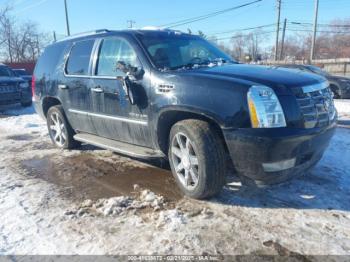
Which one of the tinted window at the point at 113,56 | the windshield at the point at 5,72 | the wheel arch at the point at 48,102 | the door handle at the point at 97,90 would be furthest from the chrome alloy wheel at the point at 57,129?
the windshield at the point at 5,72

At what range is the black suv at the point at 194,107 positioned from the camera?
3.37 meters

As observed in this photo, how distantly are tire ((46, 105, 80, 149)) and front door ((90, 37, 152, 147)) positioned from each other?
1.14 metres

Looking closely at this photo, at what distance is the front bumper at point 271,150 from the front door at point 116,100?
4.39 ft

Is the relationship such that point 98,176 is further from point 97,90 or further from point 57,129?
point 57,129

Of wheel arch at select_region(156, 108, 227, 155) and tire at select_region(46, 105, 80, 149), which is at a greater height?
wheel arch at select_region(156, 108, 227, 155)

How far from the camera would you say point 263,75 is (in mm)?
3721

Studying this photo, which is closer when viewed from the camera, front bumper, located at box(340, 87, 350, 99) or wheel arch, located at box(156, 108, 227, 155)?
wheel arch, located at box(156, 108, 227, 155)

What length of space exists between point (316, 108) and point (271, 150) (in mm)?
771

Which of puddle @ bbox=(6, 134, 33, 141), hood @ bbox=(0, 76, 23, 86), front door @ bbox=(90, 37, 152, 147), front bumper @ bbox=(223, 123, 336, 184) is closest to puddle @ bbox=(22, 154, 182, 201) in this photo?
front door @ bbox=(90, 37, 152, 147)

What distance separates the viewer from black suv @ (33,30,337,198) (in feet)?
11.0

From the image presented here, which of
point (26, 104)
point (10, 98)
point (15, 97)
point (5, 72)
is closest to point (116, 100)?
point (10, 98)

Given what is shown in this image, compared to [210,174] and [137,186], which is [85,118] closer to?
[137,186]

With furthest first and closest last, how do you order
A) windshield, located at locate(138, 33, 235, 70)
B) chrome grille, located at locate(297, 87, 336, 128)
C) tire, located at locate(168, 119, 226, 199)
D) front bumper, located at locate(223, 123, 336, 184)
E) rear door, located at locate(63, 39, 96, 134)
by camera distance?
rear door, located at locate(63, 39, 96, 134) → windshield, located at locate(138, 33, 235, 70) → tire, located at locate(168, 119, 226, 199) → chrome grille, located at locate(297, 87, 336, 128) → front bumper, located at locate(223, 123, 336, 184)

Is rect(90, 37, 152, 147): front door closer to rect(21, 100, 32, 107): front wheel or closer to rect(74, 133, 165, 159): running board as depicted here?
rect(74, 133, 165, 159): running board
